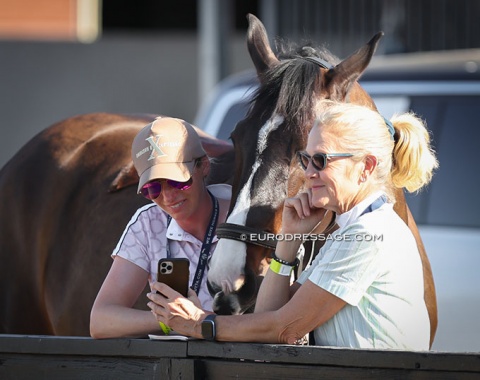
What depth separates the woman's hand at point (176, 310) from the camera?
9.12ft

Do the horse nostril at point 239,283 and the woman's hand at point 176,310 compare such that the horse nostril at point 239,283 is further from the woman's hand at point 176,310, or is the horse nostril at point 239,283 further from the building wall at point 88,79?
the building wall at point 88,79

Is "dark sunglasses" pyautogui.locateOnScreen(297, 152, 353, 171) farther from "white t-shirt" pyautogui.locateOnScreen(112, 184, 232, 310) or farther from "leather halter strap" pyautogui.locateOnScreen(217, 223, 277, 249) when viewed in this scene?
"white t-shirt" pyautogui.locateOnScreen(112, 184, 232, 310)

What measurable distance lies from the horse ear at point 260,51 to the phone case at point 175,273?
1.20 m

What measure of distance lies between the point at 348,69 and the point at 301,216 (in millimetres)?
902

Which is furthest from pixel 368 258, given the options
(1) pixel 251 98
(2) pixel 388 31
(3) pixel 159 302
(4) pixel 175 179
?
(2) pixel 388 31

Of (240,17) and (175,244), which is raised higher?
(240,17)

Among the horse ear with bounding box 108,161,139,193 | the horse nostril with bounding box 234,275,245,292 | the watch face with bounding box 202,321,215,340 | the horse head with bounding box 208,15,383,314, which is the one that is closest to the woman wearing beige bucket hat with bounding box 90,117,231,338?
the horse head with bounding box 208,15,383,314

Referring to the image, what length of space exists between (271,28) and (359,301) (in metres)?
8.76

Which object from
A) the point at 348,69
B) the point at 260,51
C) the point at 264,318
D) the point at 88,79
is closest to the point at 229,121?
the point at 260,51

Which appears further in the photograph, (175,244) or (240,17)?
(240,17)

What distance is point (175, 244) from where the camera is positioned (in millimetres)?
3490

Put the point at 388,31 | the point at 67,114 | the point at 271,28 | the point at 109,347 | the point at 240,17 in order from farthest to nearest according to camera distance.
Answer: the point at 240,17 < the point at 67,114 < the point at 271,28 < the point at 388,31 < the point at 109,347

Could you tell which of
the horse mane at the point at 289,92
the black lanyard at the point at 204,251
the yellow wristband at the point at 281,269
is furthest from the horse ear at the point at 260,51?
the yellow wristband at the point at 281,269

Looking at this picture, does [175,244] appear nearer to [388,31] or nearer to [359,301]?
[359,301]
